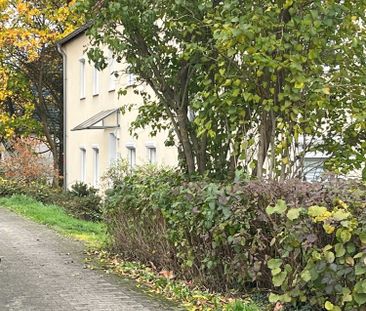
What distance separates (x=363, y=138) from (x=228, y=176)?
1.87 metres

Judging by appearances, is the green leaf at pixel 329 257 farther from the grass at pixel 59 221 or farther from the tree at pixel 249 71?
the grass at pixel 59 221

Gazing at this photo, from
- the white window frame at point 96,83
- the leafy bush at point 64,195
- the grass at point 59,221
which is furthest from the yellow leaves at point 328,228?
the white window frame at point 96,83

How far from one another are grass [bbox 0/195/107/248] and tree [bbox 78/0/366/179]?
2.88 m

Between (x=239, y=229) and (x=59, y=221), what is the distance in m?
10.7

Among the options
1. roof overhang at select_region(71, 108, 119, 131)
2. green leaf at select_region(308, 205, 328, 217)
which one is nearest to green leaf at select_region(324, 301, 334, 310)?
green leaf at select_region(308, 205, 328, 217)

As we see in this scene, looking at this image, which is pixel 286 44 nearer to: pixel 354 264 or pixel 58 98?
pixel 354 264

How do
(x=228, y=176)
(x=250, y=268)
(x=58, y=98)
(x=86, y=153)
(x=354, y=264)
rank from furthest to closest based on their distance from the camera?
(x=58, y=98) → (x=86, y=153) → (x=228, y=176) → (x=250, y=268) → (x=354, y=264)

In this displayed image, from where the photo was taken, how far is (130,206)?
31.1ft

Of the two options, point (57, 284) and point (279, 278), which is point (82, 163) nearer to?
point (57, 284)

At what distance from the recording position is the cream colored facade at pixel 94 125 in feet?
73.3

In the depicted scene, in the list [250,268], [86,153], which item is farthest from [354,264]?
[86,153]

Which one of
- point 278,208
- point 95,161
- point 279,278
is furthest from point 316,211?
point 95,161

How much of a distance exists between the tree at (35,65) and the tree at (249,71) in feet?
59.6

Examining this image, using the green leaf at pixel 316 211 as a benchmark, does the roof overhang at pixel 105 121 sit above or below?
above
